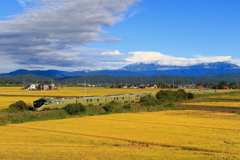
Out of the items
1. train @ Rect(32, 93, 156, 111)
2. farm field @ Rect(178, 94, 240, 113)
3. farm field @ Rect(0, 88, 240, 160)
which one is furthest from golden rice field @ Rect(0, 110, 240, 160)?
farm field @ Rect(178, 94, 240, 113)

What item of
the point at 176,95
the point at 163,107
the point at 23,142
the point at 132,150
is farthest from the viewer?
the point at 176,95

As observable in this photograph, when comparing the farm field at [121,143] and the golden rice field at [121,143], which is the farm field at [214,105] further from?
the farm field at [121,143]

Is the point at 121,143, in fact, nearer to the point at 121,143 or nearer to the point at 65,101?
the point at 121,143

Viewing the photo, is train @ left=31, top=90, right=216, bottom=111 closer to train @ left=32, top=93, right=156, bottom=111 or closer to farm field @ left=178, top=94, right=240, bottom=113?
train @ left=32, top=93, right=156, bottom=111

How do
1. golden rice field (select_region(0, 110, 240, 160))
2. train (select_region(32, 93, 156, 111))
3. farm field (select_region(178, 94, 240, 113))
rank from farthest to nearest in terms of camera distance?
1. farm field (select_region(178, 94, 240, 113))
2. train (select_region(32, 93, 156, 111))
3. golden rice field (select_region(0, 110, 240, 160))

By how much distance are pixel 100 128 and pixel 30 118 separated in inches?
456

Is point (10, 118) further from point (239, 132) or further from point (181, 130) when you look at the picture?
point (239, 132)

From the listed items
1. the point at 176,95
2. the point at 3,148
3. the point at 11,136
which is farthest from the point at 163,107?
the point at 3,148

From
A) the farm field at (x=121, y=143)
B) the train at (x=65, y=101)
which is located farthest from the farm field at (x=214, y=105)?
the farm field at (x=121, y=143)

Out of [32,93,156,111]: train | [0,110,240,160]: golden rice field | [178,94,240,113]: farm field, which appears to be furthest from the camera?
[178,94,240,113]: farm field

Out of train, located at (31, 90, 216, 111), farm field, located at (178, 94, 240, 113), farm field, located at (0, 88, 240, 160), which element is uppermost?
train, located at (31, 90, 216, 111)

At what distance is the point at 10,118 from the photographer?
1246 inches

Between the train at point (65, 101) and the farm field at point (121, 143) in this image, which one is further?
the train at point (65, 101)

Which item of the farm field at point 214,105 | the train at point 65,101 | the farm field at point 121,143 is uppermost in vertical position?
the train at point 65,101
